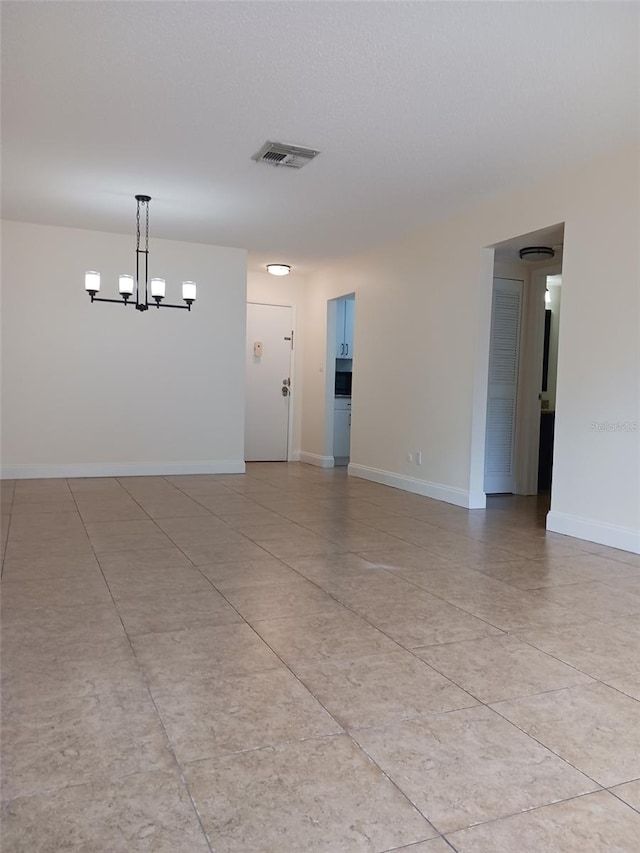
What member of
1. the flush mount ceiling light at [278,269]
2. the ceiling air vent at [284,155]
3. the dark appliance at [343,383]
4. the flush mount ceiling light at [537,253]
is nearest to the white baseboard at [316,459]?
the dark appliance at [343,383]

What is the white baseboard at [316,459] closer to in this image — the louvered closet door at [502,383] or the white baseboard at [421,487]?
the white baseboard at [421,487]

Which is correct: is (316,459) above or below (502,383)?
below

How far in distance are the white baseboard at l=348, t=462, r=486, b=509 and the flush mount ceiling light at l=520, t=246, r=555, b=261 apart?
2.11 m

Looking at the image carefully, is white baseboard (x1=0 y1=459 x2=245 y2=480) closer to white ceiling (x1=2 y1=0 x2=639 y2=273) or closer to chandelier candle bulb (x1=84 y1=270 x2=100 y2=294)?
chandelier candle bulb (x1=84 y1=270 x2=100 y2=294)

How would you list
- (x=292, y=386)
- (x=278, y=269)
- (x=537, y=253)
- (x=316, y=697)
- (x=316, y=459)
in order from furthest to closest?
(x=292, y=386) < (x=316, y=459) < (x=278, y=269) < (x=537, y=253) < (x=316, y=697)

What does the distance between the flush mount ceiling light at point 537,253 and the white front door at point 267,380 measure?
3620 mm

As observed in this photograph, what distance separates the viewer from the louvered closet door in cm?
577

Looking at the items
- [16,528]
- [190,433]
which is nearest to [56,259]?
[190,433]

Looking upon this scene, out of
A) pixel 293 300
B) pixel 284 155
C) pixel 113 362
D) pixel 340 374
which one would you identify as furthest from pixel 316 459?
pixel 284 155

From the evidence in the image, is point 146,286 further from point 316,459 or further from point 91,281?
point 316,459

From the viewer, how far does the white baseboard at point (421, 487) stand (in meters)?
5.16

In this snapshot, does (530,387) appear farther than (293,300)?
No

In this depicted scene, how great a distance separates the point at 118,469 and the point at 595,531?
461 centimetres

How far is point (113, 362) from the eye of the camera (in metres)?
6.36
